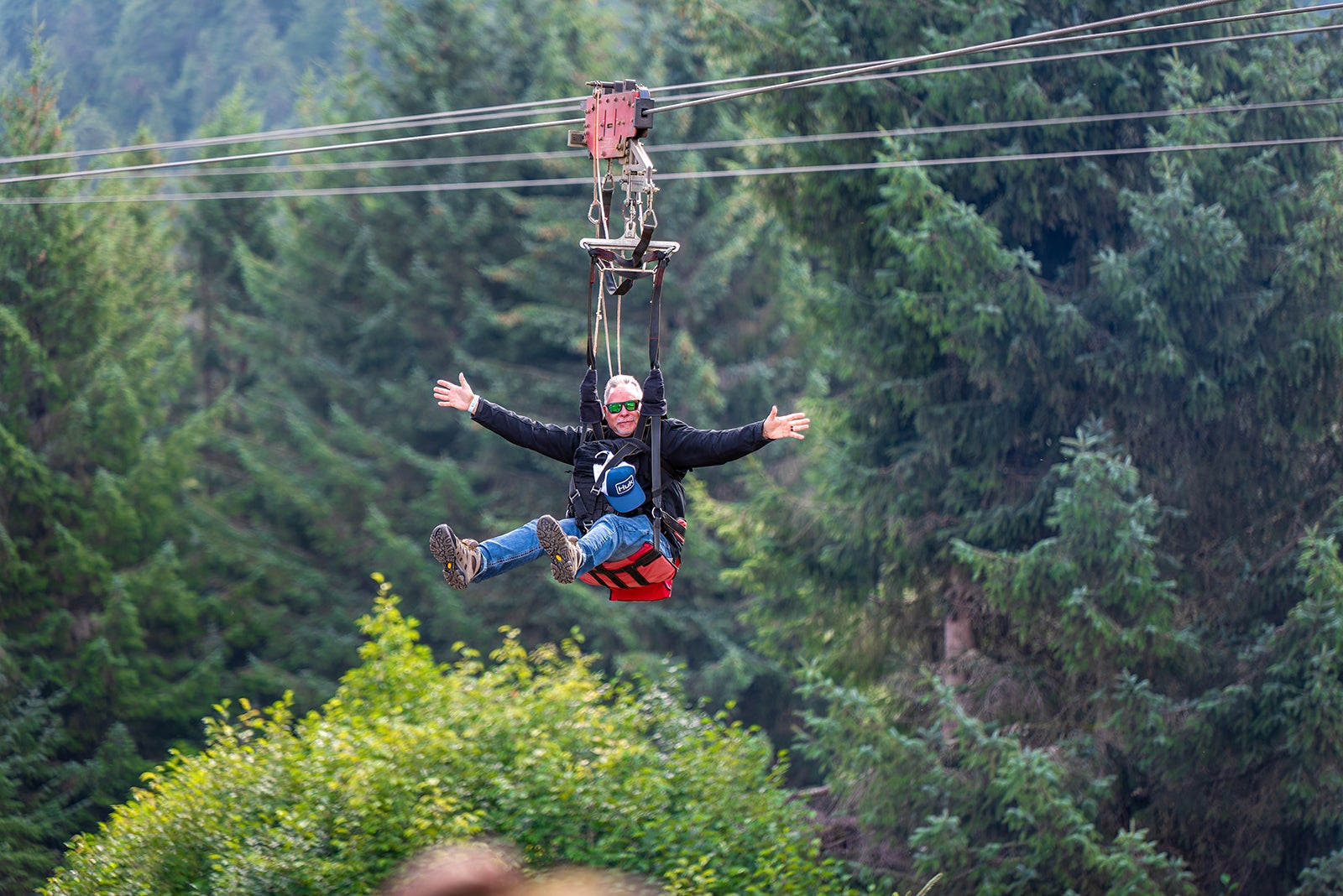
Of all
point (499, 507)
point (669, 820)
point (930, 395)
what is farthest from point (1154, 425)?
point (499, 507)

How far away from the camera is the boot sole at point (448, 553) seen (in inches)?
257

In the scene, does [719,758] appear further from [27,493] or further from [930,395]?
[27,493]

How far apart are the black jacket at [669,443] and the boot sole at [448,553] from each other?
971mm

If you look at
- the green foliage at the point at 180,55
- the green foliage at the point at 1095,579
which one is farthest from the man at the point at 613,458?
the green foliage at the point at 180,55

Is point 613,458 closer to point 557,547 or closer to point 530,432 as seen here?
point 530,432

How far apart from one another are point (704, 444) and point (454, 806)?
701 cm

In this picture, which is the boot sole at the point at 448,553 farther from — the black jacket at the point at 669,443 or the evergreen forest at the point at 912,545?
the evergreen forest at the point at 912,545

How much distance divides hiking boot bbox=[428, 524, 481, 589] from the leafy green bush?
6445 mm

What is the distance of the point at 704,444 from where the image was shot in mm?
7430

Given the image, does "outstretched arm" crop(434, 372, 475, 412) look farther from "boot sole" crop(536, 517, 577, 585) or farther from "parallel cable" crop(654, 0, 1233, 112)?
"parallel cable" crop(654, 0, 1233, 112)

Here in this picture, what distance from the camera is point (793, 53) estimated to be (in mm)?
16016

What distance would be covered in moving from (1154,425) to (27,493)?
15.2 meters

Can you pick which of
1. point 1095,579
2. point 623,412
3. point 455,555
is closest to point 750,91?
point 623,412

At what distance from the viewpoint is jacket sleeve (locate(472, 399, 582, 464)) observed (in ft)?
25.0
